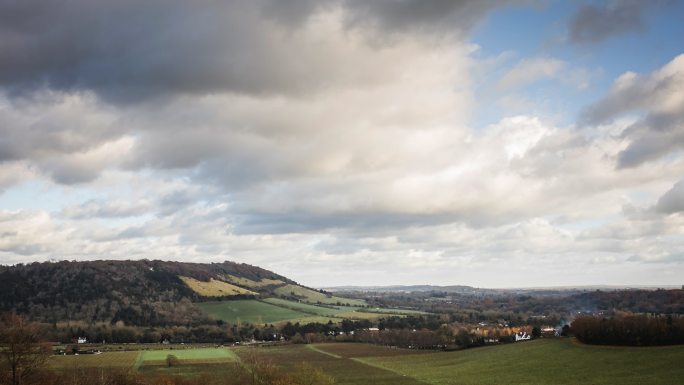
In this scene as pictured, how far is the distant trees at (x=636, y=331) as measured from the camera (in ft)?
351

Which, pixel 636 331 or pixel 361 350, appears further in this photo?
pixel 361 350

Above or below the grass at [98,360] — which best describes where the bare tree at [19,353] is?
above

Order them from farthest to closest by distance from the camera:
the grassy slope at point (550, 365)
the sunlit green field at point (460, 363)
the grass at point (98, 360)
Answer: the grass at point (98, 360) < the sunlit green field at point (460, 363) < the grassy slope at point (550, 365)

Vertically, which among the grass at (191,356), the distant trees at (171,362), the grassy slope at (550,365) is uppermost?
the grassy slope at (550,365)

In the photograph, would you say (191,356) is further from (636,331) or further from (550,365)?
(636,331)

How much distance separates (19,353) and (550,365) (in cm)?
8700

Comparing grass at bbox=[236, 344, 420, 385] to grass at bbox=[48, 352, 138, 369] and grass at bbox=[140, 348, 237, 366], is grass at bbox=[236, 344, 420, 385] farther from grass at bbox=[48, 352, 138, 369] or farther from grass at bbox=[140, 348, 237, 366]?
grass at bbox=[48, 352, 138, 369]

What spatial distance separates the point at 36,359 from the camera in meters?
79.6

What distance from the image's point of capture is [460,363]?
129 meters

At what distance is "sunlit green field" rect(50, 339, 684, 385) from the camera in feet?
293

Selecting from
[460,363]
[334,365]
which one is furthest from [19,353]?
[460,363]

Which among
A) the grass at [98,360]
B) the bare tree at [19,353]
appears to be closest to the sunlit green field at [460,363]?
the grass at [98,360]

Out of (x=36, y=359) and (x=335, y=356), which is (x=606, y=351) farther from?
(x=36, y=359)

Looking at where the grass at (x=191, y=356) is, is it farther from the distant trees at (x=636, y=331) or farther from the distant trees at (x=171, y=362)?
the distant trees at (x=636, y=331)
